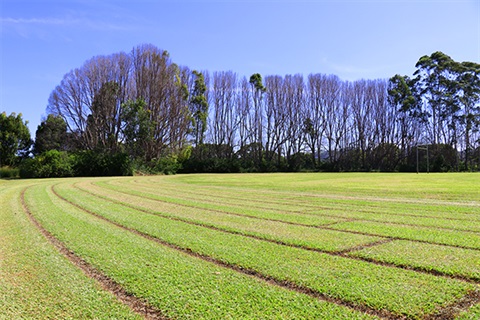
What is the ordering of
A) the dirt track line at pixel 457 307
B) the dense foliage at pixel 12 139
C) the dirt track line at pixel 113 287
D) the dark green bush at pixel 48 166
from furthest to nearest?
the dense foliage at pixel 12 139
the dark green bush at pixel 48 166
the dirt track line at pixel 113 287
the dirt track line at pixel 457 307

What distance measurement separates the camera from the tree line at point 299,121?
39531mm

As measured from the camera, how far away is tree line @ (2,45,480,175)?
39531mm

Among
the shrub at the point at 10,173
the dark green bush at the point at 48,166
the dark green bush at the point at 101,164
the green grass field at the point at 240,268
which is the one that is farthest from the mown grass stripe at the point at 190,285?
the dark green bush at the point at 101,164

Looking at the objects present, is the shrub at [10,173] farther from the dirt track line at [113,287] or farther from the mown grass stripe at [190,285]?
the dirt track line at [113,287]

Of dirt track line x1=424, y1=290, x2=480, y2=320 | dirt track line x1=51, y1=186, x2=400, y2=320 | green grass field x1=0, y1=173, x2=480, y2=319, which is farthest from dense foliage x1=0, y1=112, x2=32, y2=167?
dirt track line x1=424, y1=290, x2=480, y2=320

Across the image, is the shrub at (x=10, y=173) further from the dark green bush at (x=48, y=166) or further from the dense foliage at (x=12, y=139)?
the dense foliage at (x=12, y=139)

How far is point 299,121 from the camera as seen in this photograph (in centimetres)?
5416

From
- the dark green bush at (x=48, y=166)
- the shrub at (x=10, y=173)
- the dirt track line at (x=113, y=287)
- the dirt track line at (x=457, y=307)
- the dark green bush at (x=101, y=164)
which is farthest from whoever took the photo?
the dark green bush at (x=101, y=164)

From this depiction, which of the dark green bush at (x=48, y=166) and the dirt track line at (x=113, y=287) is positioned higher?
the dark green bush at (x=48, y=166)

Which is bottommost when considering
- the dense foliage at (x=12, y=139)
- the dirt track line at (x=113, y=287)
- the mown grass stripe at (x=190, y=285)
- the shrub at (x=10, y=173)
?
the dirt track line at (x=113, y=287)

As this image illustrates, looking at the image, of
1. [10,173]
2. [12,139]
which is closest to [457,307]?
[10,173]

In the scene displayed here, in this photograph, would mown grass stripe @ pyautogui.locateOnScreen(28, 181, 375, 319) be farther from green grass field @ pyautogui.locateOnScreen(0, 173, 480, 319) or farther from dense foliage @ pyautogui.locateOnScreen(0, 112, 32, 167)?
dense foliage @ pyautogui.locateOnScreen(0, 112, 32, 167)

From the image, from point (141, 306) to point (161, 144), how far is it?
38.5m

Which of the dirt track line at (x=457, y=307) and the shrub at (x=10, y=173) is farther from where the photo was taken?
the shrub at (x=10, y=173)
